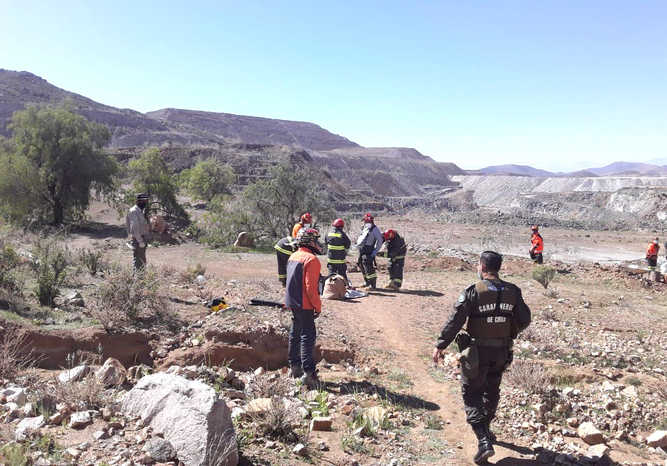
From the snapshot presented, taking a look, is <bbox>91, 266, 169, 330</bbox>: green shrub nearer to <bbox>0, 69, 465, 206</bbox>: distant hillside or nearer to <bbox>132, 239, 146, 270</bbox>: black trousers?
<bbox>132, 239, 146, 270</bbox>: black trousers

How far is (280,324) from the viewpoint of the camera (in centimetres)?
686

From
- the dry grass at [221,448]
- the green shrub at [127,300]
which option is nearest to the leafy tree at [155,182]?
the green shrub at [127,300]

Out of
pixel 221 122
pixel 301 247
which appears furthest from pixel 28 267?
pixel 221 122

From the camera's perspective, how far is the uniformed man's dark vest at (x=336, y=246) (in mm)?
9875

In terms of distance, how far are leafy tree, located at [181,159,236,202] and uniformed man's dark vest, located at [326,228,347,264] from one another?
25720mm

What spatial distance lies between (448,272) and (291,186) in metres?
9.45

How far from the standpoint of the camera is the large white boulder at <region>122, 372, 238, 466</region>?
10.4 feet

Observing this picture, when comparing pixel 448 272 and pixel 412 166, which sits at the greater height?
pixel 412 166

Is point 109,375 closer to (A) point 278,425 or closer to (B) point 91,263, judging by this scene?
(A) point 278,425

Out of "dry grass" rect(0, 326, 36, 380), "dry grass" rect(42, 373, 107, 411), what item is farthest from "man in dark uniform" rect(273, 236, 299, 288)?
"dry grass" rect(42, 373, 107, 411)

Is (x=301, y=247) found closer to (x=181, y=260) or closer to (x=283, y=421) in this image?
(x=283, y=421)

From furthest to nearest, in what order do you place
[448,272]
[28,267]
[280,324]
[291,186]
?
[291,186]
[448,272]
[28,267]
[280,324]

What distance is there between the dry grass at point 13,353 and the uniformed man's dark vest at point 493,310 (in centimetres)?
460

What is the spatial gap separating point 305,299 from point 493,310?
2.06 m
